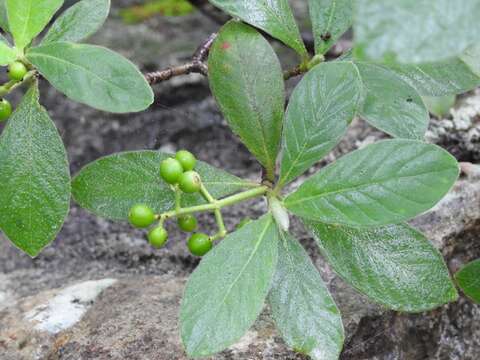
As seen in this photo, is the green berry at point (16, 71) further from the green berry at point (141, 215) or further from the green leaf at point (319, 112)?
the green leaf at point (319, 112)

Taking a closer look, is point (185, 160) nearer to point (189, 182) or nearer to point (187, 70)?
point (189, 182)

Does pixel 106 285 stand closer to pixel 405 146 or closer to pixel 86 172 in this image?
pixel 86 172

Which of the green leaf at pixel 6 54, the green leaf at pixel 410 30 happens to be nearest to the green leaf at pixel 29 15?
the green leaf at pixel 6 54

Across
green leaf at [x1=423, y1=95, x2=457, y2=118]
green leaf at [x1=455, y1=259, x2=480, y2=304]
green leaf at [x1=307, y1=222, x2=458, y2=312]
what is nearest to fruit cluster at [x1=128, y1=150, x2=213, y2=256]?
green leaf at [x1=307, y1=222, x2=458, y2=312]

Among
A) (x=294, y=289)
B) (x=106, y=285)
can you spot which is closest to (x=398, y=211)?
(x=294, y=289)

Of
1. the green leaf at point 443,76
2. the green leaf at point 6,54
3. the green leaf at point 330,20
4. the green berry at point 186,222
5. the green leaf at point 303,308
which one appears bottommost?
the green leaf at point 303,308

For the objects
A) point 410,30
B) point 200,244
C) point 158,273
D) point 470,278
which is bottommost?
point 158,273

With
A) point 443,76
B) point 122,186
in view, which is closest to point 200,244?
point 122,186
